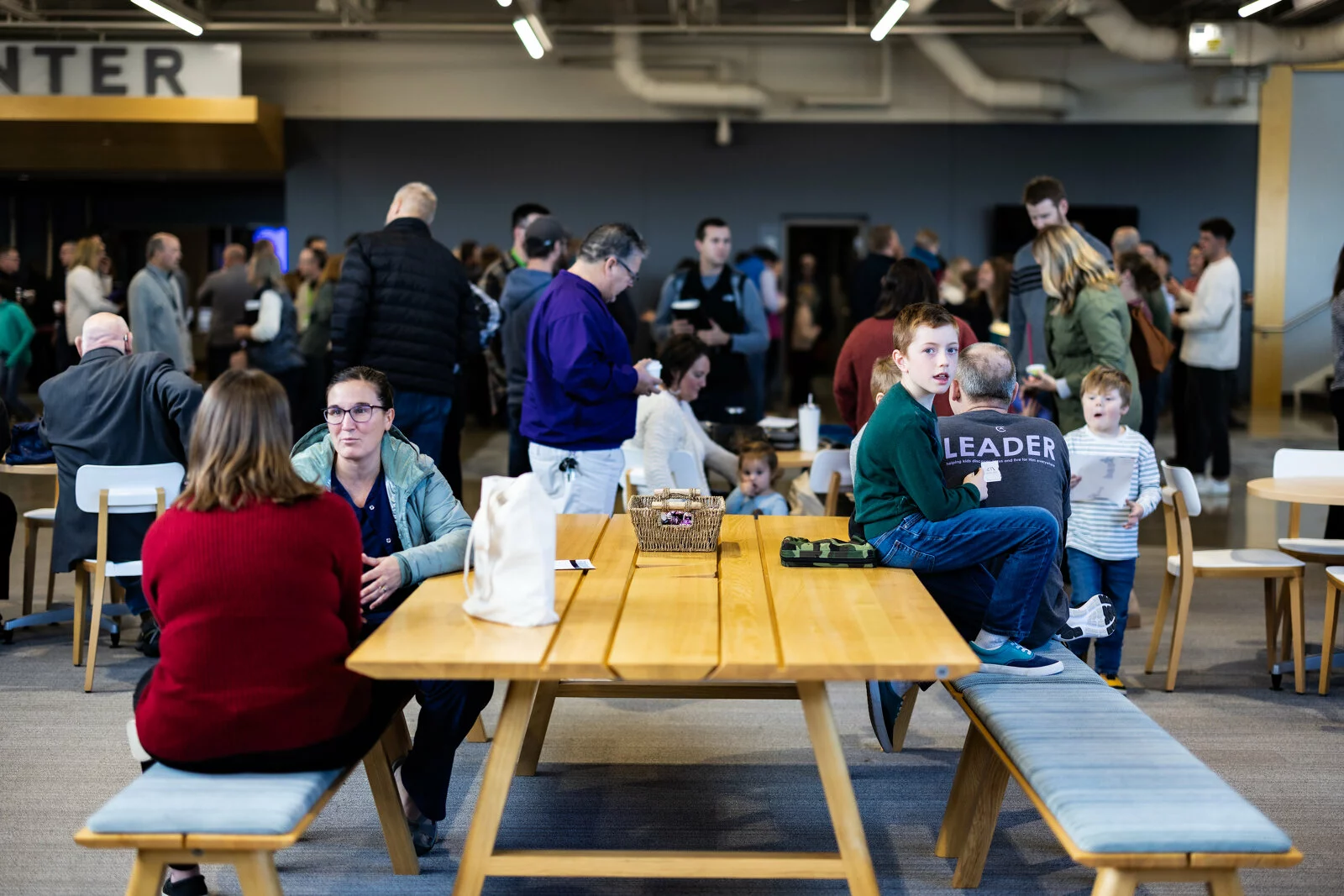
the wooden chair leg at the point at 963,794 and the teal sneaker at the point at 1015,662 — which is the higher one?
the teal sneaker at the point at 1015,662

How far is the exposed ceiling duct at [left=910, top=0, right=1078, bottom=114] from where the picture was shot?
544 inches

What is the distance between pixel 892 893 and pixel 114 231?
15836 millimetres

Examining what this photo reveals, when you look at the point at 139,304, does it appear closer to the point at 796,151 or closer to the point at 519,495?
Result: the point at 519,495

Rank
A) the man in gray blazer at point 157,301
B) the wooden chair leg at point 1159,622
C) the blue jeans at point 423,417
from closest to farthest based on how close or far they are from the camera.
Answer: the wooden chair leg at point 1159,622, the blue jeans at point 423,417, the man in gray blazer at point 157,301

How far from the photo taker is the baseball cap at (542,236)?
600cm

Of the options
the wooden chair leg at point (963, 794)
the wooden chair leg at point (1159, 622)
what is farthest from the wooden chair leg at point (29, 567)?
Answer: the wooden chair leg at point (1159, 622)

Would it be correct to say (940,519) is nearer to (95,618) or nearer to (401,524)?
(401,524)

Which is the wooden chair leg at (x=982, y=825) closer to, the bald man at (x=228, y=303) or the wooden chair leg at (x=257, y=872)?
the wooden chair leg at (x=257, y=872)

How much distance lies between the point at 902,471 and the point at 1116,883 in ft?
3.93

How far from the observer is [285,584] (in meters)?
2.45

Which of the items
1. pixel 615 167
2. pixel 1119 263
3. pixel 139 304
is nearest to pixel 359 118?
pixel 615 167

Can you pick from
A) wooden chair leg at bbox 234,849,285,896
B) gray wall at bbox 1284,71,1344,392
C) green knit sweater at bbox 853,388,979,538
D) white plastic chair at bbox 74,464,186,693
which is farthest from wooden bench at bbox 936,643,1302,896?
gray wall at bbox 1284,71,1344,392

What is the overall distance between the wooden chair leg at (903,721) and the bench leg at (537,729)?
1.02 meters

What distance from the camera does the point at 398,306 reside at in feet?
18.1
